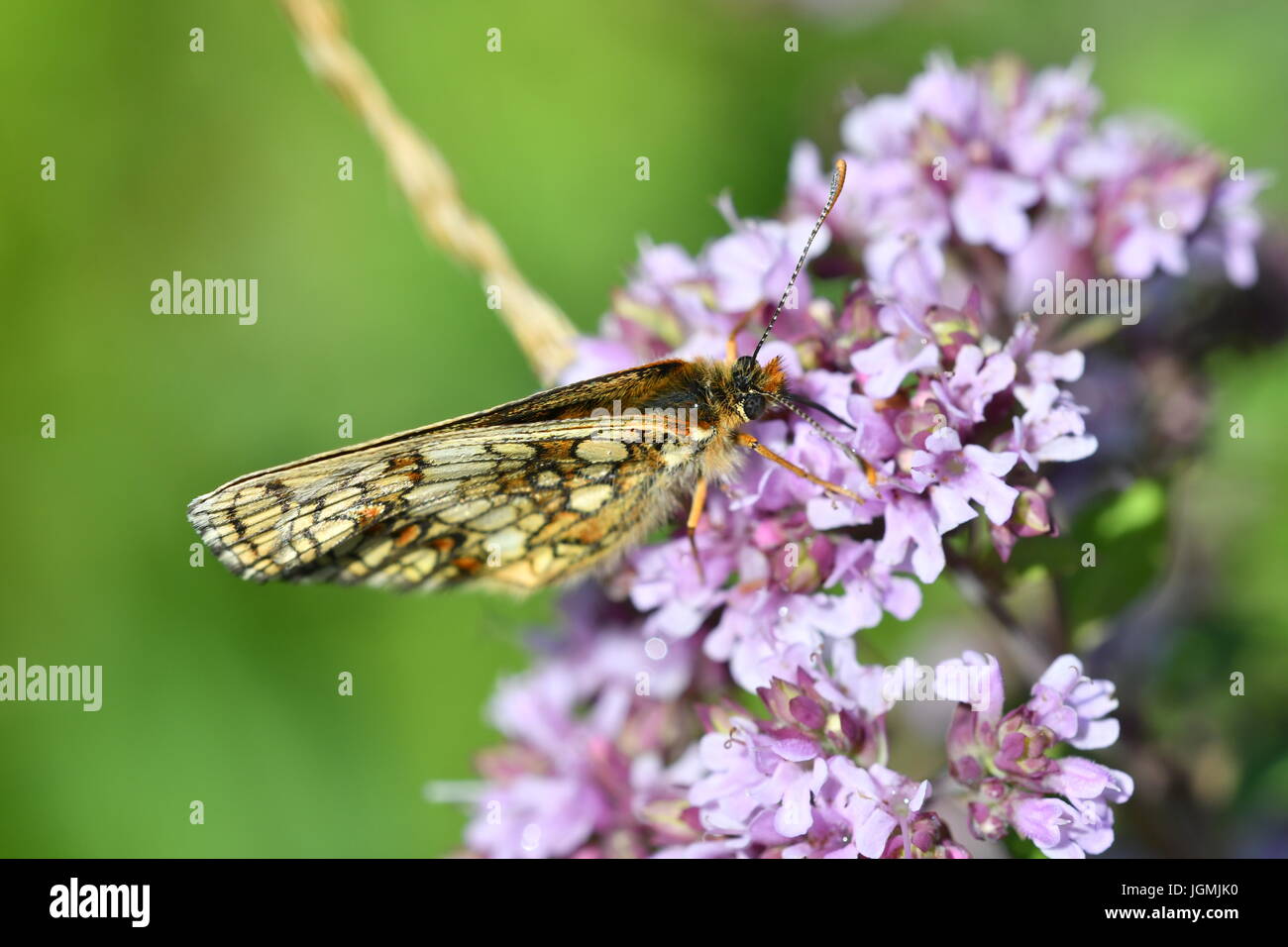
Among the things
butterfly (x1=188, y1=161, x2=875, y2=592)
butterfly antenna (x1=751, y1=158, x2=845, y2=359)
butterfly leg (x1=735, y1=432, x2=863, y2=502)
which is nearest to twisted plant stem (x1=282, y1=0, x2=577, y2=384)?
butterfly (x1=188, y1=161, x2=875, y2=592)

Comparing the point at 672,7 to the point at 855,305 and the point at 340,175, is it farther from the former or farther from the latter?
the point at 855,305

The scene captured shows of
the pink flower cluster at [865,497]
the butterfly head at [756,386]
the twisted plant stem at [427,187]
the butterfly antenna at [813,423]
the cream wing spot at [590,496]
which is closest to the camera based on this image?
the pink flower cluster at [865,497]

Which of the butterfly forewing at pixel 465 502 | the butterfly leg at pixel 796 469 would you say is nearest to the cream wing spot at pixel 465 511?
the butterfly forewing at pixel 465 502

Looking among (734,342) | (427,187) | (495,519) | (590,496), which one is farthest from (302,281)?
(734,342)

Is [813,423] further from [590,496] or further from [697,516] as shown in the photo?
[590,496]

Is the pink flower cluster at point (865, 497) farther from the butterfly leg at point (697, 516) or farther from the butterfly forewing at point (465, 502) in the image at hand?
the butterfly forewing at point (465, 502)

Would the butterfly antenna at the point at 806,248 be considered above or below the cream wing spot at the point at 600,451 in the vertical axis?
above

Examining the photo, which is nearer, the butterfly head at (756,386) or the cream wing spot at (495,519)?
the butterfly head at (756,386)

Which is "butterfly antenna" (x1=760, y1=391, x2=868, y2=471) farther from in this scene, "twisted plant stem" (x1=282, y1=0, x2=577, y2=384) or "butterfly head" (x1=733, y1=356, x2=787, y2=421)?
"twisted plant stem" (x1=282, y1=0, x2=577, y2=384)
